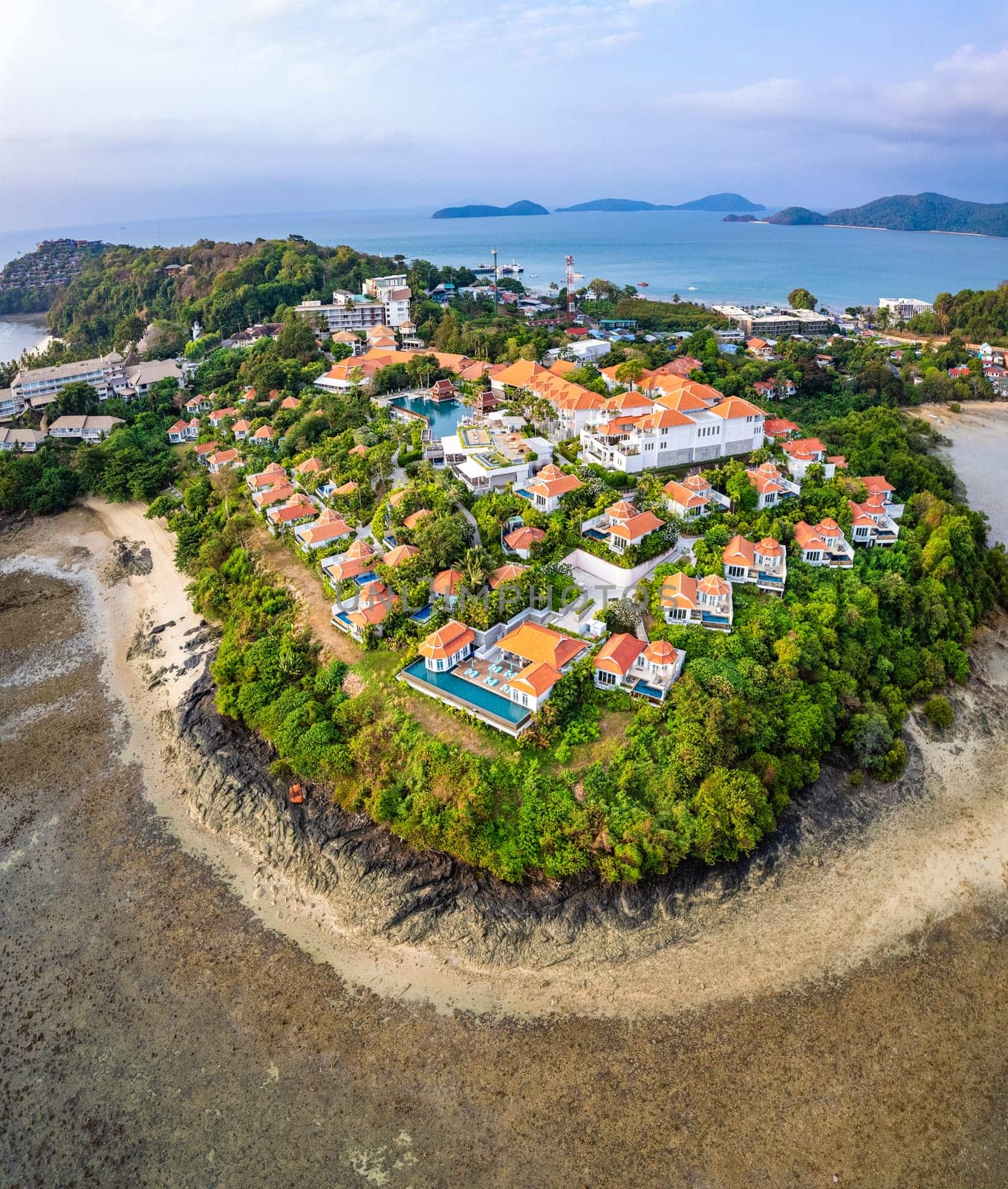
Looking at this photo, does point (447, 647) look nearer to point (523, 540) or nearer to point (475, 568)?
point (475, 568)

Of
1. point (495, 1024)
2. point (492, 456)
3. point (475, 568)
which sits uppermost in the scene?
point (492, 456)

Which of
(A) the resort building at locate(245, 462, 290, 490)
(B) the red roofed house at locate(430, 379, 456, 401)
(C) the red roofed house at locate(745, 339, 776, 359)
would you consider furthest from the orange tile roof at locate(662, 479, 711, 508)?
(C) the red roofed house at locate(745, 339, 776, 359)

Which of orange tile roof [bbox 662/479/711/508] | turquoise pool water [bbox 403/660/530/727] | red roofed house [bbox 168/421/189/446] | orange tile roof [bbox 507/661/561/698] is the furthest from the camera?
red roofed house [bbox 168/421/189/446]

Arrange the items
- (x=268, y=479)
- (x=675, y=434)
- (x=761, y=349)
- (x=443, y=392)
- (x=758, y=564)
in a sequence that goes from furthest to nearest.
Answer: (x=761, y=349) < (x=443, y=392) < (x=268, y=479) < (x=675, y=434) < (x=758, y=564)

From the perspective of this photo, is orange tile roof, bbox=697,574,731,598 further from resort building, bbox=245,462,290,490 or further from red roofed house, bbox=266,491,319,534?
resort building, bbox=245,462,290,490

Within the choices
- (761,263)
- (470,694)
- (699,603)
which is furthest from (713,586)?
(761,263)

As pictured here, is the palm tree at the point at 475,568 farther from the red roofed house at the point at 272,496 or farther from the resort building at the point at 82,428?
the resort building at the point at 82,428
